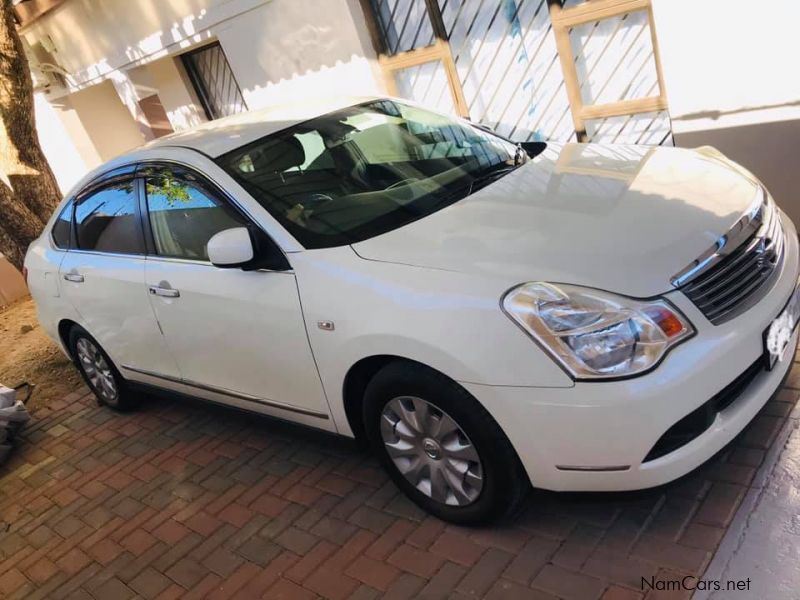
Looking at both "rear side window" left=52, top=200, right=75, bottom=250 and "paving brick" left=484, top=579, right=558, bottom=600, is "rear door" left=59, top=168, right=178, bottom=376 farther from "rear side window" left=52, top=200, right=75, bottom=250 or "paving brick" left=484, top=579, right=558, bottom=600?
"paving brick" left=484, top=579, right=558, bottom=600

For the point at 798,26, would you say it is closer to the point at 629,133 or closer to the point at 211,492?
the point at 629,133

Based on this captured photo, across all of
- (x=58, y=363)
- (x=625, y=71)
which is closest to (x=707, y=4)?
(x=625, y=71)

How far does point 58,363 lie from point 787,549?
253 inches

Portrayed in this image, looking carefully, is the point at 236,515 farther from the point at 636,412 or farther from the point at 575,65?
the point at 575,65

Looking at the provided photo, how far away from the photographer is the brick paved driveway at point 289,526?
262cm

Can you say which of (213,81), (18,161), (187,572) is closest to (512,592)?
(187,572)

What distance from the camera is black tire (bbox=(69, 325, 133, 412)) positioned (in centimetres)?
488

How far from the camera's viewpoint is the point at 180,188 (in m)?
3.62

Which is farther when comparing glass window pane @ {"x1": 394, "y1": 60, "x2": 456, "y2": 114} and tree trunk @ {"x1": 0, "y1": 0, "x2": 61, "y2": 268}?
glass window pane @ {"x1": 394, "y1": 60, "x2": 456, "y2": 114}

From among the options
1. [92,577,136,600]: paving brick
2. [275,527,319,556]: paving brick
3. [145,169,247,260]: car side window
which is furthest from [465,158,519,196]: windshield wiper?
[92,577,136,600]: paving brick

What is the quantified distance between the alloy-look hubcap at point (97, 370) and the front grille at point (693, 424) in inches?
151

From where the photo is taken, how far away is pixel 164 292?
372cm

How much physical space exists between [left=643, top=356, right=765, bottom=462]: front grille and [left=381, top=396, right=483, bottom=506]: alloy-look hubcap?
0.65 meters

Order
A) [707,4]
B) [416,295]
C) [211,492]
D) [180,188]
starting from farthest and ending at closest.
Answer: [707,4]
[211,492]
[180,188]
[416,295]
